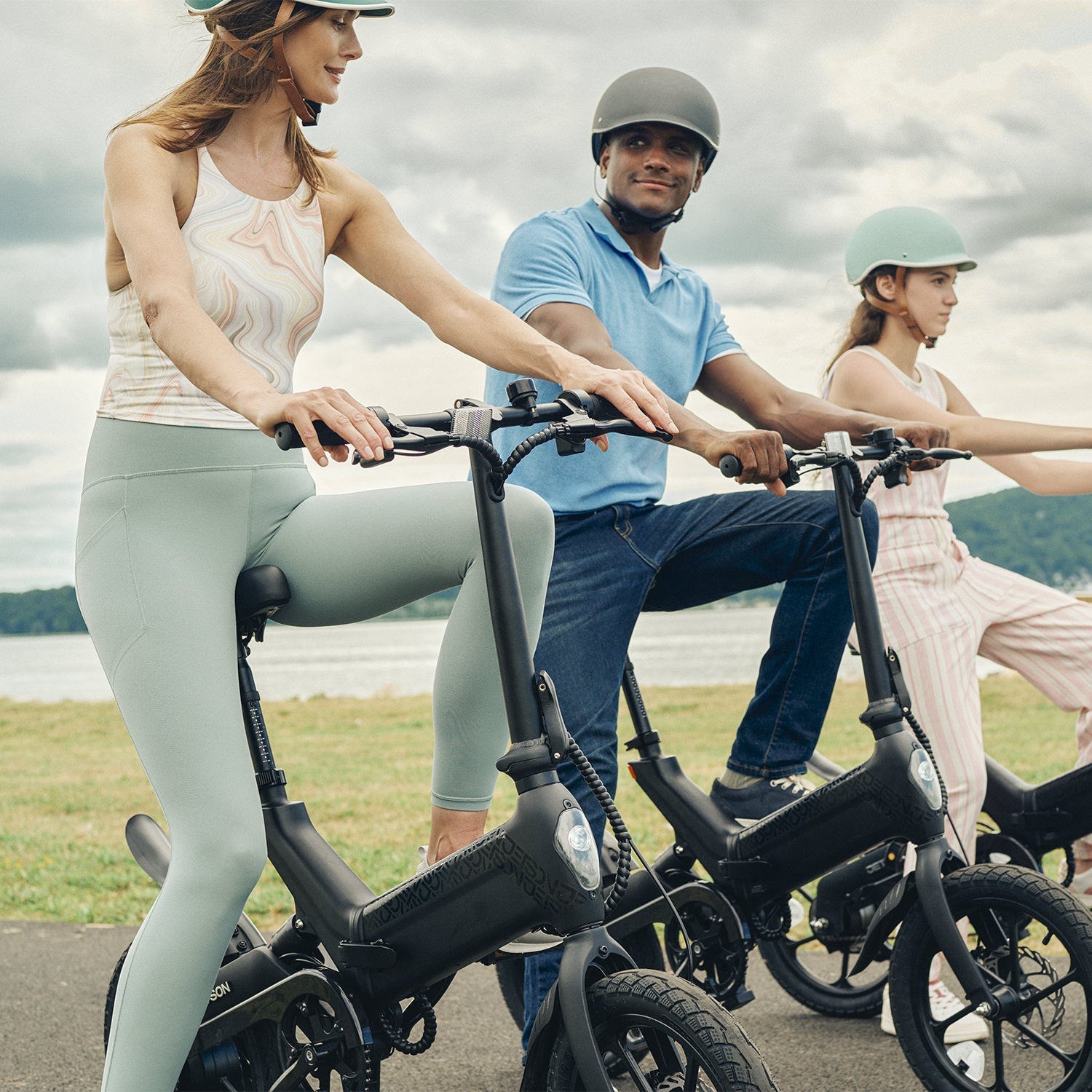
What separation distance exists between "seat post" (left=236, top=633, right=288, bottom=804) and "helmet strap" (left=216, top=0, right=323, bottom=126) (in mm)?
1069

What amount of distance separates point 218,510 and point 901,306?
2679mm

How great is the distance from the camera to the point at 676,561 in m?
3.56

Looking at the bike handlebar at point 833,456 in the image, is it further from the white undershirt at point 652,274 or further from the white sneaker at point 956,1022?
the white sneaker at point 956,1022

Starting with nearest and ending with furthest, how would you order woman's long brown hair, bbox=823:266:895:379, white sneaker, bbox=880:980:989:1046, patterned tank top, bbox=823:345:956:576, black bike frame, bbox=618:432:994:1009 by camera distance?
black bike frame, bbox=618:432:994:1009, white sneaker, bbox=880:980:989:1046, patterned tank top, bbox=823:345:956:576, woman's long brown hair, bbox=823:266:895:379

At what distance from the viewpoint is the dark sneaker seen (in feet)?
12.0

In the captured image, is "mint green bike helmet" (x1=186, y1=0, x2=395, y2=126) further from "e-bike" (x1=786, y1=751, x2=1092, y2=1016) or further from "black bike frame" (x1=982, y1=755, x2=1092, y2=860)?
"black bike frame" (x1=982, y1=755, x2=1092, y2=860)

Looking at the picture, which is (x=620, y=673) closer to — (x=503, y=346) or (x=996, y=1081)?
(x=503, y=346)

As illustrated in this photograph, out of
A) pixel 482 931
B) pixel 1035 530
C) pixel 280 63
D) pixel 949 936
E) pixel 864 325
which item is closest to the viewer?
pixel 482 931

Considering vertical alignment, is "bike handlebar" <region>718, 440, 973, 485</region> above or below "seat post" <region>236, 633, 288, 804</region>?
above

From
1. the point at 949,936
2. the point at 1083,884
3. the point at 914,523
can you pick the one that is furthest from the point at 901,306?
the point at 949,936

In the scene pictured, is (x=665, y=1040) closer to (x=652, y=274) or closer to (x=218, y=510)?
(x=218, y=510)

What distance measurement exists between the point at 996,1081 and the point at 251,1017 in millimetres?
1738

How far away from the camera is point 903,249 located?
4332 millimetres

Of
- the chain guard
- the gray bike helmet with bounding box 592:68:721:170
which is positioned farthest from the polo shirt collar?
the chain guard
